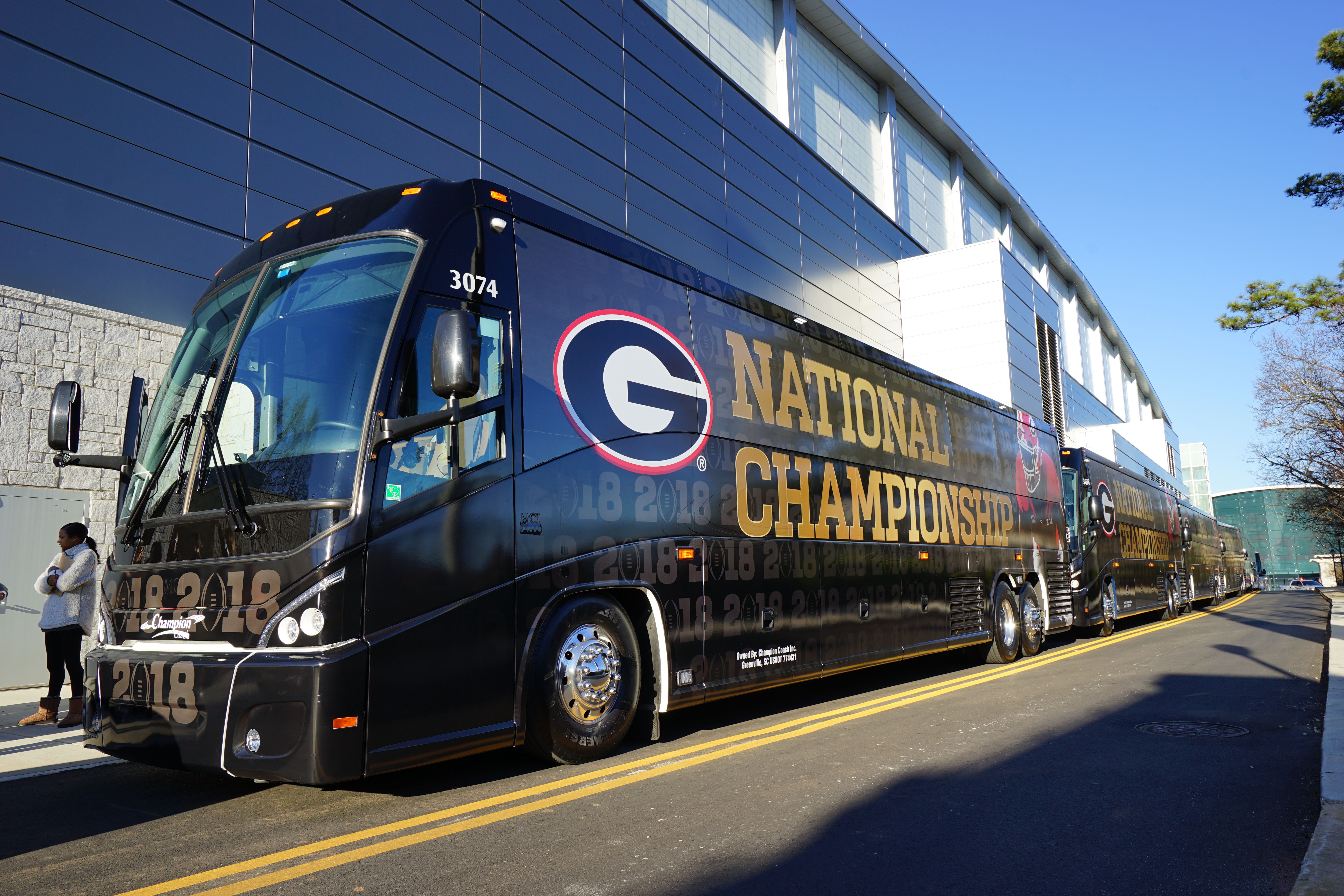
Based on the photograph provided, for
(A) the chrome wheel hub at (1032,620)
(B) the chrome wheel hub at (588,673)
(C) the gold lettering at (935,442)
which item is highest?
(C) the gold lettering at (935,442)

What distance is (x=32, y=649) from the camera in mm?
10125

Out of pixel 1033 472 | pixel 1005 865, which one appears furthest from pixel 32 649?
pixel 1033 472

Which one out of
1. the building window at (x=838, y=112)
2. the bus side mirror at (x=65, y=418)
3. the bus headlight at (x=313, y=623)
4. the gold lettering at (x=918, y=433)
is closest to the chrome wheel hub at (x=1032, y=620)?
the gold lettering at (x=918, y=433)

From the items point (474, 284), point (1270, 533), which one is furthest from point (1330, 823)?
point (1270, 533)

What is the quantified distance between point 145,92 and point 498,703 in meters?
9.78

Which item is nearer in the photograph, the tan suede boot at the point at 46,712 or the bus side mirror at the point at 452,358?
the bus side mirror at the point at 452,358

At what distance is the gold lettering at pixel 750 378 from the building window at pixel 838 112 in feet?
69.6

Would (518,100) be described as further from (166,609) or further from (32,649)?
(166,609)

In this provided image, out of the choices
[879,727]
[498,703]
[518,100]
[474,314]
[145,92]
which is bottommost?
[879,727]

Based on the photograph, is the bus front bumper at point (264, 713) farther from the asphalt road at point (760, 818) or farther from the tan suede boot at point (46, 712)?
the tan suede boot at point (46, 712)

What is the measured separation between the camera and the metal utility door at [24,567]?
988 cm

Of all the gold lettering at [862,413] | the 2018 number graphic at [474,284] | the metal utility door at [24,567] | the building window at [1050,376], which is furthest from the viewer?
the building window at [1050,376]

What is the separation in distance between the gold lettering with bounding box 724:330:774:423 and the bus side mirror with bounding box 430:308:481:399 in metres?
3.10

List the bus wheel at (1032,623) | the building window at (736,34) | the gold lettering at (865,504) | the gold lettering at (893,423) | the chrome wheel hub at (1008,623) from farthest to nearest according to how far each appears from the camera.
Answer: the building window at (736,34) → the bus wheel at (1032,623) → the chrome wheel hub at (1008,623) → the gold lettering at (893,423) → the gold lettering at (865,504)
